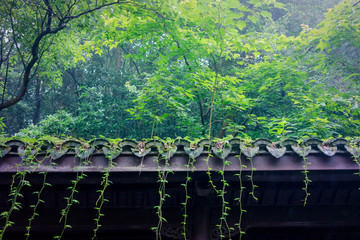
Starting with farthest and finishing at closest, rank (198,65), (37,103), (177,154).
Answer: (37,103) < (198,65) < (177,154)

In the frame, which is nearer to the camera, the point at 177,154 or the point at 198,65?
the point at 177,154

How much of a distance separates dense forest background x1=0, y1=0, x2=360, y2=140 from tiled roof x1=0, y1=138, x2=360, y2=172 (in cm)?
48

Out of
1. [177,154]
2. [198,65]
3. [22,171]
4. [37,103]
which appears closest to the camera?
[22,171]

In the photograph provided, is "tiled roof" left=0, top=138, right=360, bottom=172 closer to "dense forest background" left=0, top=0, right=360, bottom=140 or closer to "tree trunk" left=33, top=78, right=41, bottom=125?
"dense forest background" left=0, top=0, right=360, bottom=140

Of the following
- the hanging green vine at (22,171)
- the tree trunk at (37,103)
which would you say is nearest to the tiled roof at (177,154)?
the hanging green vine at (22,171)

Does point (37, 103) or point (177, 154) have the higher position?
point (37, 103)

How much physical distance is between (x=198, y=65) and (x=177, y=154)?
16.0 ft

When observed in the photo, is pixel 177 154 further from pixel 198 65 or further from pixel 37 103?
pixel 37 103

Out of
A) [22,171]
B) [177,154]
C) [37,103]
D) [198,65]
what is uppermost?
[37,103]

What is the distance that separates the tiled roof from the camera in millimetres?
2102

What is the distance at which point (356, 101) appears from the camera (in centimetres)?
459

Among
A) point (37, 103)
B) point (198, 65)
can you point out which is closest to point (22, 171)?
point (198, 65)

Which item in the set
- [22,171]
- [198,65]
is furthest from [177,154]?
[198,65]

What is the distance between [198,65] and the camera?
6648 millimetres
